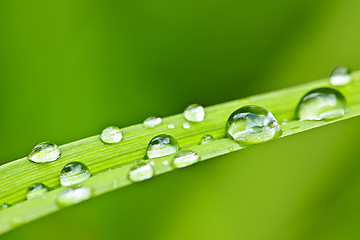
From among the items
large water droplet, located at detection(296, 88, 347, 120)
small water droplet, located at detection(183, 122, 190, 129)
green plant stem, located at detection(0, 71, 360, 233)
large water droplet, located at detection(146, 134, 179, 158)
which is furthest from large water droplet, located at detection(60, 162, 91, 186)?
large water droplet, located at detection(296, 88, 347, 120)

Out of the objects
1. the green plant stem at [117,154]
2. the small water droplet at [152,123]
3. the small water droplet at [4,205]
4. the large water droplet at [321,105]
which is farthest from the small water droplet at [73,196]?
the large water droplet at [321,105]

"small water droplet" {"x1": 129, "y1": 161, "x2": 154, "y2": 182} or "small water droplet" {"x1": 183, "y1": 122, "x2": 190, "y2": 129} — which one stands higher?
"small water droplet" {"x1": 183, "y1": 122, "x2": 190, "y2": 129}

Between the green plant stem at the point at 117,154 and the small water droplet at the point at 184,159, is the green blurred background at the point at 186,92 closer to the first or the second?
the green plant stem at the point at 117,154

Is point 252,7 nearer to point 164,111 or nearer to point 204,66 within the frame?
point 204,66

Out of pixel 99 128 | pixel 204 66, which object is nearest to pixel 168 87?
pixel 204 66

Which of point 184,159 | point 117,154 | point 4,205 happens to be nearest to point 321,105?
point 184,159

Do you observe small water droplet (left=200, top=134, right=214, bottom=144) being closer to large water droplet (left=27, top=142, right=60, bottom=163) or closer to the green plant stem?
the green plant stem
